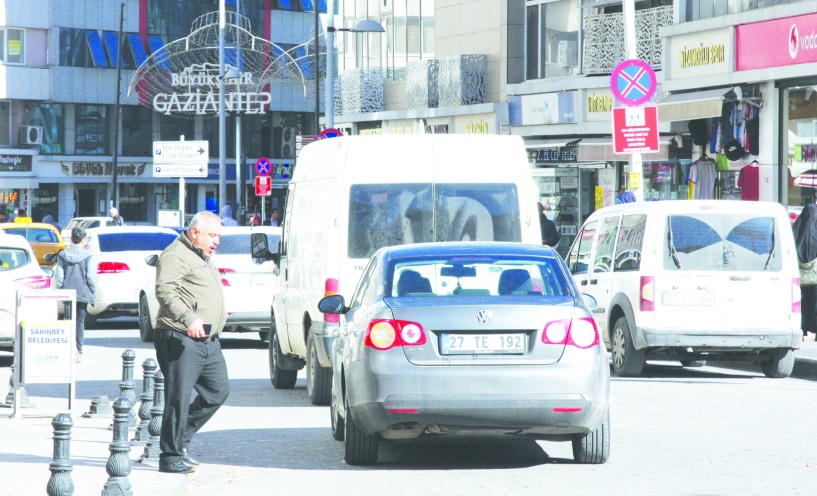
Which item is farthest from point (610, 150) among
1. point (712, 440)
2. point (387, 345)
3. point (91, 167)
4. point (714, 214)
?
point (91, 167)

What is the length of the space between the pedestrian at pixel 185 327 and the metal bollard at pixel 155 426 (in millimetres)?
419

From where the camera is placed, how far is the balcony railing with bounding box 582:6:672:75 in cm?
3159

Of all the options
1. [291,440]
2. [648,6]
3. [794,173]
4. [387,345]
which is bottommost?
[291,440]

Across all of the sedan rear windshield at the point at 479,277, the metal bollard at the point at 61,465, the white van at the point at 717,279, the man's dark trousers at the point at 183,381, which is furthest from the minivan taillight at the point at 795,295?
the metal bollard at the point at 61,465

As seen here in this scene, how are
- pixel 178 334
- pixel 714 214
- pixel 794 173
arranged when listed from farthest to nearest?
1. pixel 794 173
2. pixel 714 214
3. pixel 178 334

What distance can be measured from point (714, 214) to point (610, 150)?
16789 millimetres

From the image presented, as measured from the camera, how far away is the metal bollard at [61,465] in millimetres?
6852

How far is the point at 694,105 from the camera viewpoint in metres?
26.5

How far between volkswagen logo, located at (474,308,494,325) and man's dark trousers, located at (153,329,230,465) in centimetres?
156

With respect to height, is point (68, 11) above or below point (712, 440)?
above

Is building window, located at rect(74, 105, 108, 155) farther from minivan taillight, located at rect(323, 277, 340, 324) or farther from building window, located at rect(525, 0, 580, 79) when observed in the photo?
minivan taillight, located at rect(323, 277, 340, 324)

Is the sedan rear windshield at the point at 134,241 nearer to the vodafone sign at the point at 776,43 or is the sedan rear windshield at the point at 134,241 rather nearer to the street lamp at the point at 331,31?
the vodafone sign at the point at 776,43

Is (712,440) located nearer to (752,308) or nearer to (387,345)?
(387,345)

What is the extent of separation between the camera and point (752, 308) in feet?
51.4
